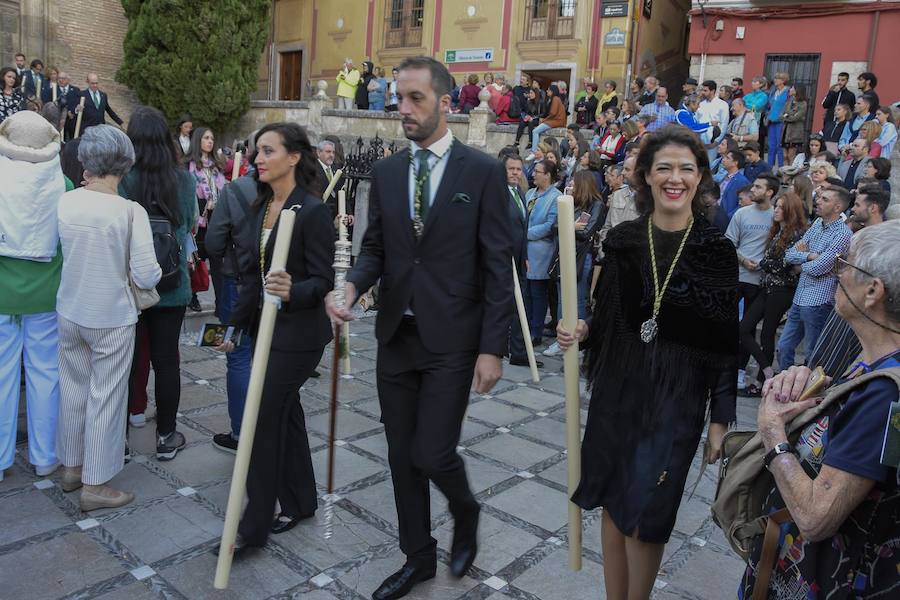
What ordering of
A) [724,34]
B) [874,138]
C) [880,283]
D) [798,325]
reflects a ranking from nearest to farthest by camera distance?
[880,283]
[798,325]
[874,138]
[724,34]

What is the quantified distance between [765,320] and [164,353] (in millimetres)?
5201

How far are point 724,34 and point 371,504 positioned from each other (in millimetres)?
18541

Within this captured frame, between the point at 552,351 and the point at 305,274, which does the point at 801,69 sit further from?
the point at 305,274

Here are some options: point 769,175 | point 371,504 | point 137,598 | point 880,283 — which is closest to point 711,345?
point 880,283

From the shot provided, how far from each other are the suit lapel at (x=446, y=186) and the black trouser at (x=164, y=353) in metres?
2.08

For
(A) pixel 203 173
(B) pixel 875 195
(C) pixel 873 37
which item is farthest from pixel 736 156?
(C) pixel 873 37

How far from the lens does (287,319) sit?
327 centimetres

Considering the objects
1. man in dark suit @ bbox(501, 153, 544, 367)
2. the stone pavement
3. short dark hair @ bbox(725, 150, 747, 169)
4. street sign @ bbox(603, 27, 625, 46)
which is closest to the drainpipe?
street sign @ bbox(603, 27, 625, 46)

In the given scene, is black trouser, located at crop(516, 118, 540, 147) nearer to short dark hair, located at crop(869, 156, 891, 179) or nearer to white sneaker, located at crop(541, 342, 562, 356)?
short dark hair, located at crop(869, 156, 891, 179)

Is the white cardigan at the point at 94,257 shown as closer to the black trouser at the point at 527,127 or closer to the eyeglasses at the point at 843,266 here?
the eyeglasses at the point at 843,266

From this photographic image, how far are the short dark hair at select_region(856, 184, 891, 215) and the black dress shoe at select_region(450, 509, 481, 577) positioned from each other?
4.37 metres

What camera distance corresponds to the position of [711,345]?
8.42 ft

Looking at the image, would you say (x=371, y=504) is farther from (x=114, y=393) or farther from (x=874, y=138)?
(x=874, y=138)

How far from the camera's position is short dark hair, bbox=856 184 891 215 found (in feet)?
18.8
